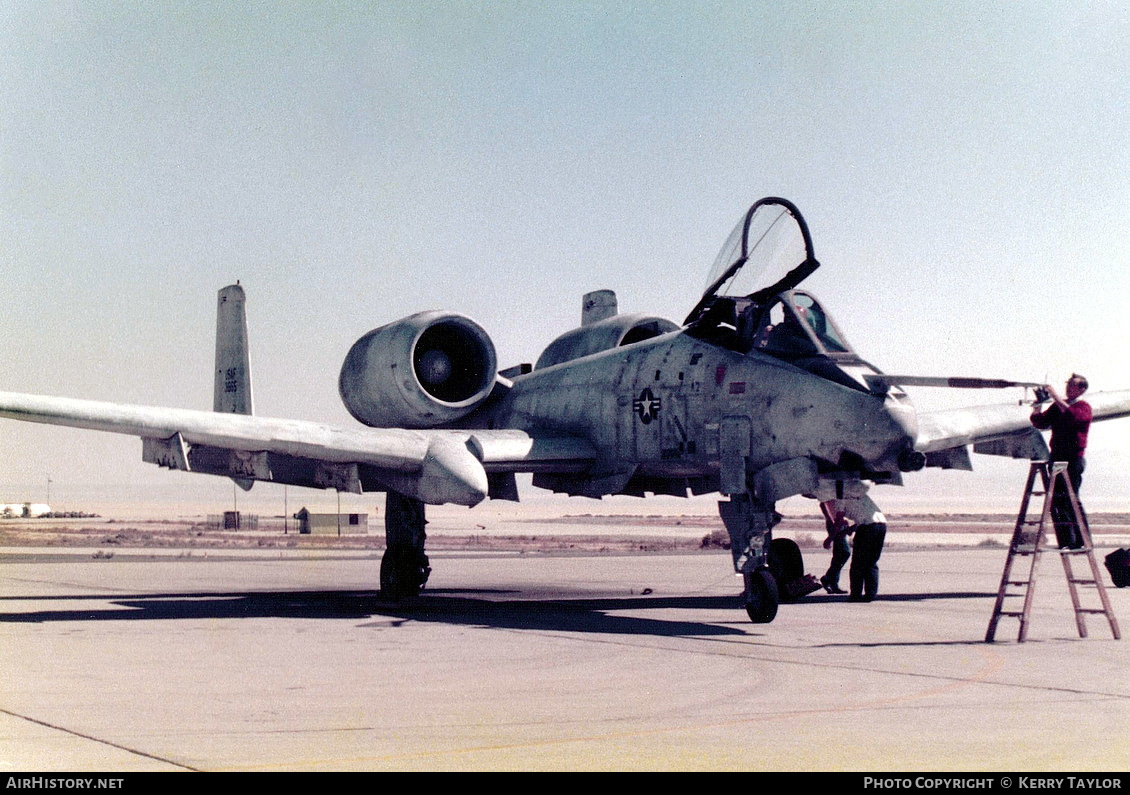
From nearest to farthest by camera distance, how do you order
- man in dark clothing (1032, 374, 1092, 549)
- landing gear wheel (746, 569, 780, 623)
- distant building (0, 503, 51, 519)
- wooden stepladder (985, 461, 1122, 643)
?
1. wooden stepladder (985, 461, 1122, 643)
2. man in dark clothing (1032, 374, 1092, 549)
3. landing gear wheel (746, 569, 780, 623)
4. distant building (0, 503, 51, 519)

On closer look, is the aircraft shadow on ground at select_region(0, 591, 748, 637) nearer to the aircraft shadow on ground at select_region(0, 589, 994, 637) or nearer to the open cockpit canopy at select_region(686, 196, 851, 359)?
the aircraft shadow on ground at select_region(0, 589, 994, 637)

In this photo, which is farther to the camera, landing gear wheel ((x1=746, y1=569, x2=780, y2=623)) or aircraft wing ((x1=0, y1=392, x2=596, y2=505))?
aircraft wing ((x1=0, y1=392, x2=596, y2=505))

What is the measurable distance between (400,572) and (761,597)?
5265 millimetres

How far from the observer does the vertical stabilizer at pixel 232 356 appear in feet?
60.2

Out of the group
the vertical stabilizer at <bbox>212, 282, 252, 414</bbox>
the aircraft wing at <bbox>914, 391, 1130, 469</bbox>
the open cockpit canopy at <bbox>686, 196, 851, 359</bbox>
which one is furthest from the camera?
the vertical stabilizer at <bbox>212, 282, 252, 414</bbox>

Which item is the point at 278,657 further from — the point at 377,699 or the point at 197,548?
the point at 197,548

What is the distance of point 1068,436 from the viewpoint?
11.7 m

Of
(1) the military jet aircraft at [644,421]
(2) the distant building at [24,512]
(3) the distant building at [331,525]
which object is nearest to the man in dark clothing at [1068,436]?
Answer: (1) the military jet aircraft at [644,421]

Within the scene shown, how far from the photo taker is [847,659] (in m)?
8.98

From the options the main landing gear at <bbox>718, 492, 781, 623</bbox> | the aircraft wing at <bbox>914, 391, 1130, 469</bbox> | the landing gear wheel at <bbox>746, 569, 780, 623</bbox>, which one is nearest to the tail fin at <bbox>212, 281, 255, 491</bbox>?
the main landing gear at <bbox>718, 492, 781, 623</bbox>

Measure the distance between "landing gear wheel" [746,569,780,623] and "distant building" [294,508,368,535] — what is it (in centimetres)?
4231

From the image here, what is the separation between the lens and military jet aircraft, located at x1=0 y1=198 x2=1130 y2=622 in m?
11.9

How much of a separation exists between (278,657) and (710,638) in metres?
3.82
